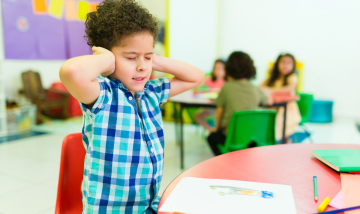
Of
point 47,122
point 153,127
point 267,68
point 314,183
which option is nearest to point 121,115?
point 153,127

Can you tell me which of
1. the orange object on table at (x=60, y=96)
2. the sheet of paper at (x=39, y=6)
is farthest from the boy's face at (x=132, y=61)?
the sheet of paper at (x=39, y=6)

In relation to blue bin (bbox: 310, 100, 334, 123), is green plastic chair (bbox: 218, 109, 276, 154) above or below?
above

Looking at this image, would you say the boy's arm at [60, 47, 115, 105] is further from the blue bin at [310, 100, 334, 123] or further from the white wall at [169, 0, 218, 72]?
the blue bin at [310, 100, 334, 123]

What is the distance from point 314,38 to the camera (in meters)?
5.28

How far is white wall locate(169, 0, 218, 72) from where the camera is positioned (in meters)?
4.45

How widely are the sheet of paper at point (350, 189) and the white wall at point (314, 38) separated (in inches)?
198

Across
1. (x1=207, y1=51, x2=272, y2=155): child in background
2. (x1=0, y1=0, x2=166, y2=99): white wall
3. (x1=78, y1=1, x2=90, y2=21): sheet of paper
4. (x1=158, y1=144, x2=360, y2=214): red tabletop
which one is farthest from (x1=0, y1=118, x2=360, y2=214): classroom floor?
(x1=78, y1=1, x2=90, y2=21): sheet of paper

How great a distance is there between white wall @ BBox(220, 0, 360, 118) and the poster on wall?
3.07 metres

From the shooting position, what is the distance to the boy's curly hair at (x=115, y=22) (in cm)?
87

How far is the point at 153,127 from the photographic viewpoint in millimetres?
964

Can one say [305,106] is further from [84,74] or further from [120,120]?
[84,74]

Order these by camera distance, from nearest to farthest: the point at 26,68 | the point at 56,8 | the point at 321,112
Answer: the point at 26,68 → the point at 56,8 → the point at 321,112

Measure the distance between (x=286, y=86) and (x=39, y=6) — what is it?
12.9ft

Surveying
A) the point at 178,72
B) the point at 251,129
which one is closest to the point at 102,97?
the point at 178,72
